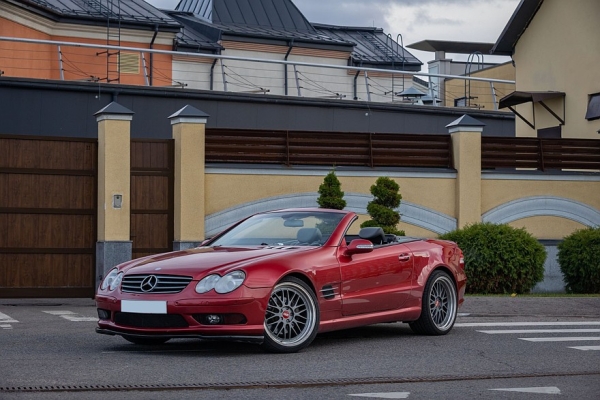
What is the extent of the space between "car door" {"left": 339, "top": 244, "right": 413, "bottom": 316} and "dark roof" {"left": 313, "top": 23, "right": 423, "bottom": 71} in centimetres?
2775

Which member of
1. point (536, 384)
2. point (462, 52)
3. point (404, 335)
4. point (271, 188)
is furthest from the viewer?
point (462, 52)

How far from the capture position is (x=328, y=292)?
10.4 m

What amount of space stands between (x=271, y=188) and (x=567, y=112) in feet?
33.2

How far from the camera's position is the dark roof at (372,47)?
41.2m

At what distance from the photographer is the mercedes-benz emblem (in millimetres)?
9836

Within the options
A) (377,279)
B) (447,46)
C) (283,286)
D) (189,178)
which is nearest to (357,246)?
(377,279)

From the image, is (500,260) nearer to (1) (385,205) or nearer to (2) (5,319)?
(1) (385,205)

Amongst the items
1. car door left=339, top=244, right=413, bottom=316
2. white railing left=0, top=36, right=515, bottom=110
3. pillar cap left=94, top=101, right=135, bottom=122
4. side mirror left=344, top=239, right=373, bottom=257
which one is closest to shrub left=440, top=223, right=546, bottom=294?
pillar cap left=94, top=101, right=135, bottom=122

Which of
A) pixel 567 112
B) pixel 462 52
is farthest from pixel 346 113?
pixel 462 52

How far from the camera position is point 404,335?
39.3ft

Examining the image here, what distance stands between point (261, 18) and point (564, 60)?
589 inches

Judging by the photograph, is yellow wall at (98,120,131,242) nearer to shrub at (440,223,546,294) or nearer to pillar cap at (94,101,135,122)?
pillar cap at (94,101,135,122)

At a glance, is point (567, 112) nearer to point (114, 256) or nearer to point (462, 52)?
point (114, 256)

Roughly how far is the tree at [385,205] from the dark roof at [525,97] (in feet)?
26.4
